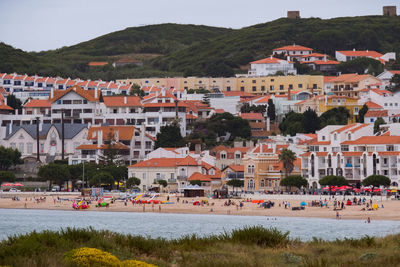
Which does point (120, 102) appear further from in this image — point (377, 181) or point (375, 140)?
point (377, 181)

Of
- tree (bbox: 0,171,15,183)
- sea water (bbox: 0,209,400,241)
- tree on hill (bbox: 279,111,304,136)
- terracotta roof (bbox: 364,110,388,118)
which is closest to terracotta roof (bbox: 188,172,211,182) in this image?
sea water (bbox: 0,209,400,241)

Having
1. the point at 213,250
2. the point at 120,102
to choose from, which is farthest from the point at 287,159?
the point at 213,250

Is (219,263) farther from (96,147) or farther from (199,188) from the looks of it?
(96,147)

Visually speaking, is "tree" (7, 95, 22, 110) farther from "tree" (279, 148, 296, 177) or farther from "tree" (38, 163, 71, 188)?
"tree" (279, 148, 296, 177)

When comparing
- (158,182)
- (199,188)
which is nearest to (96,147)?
(158,182)

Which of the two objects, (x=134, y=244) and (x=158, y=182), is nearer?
(x=134, y=244)

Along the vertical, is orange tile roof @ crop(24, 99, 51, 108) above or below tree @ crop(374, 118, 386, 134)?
above
